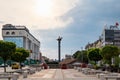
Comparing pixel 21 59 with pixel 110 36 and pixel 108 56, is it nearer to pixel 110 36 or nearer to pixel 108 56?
pixel 108 56

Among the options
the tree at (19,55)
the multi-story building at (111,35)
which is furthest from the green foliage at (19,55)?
the multi-story building at (111,35)

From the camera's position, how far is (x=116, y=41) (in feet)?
614

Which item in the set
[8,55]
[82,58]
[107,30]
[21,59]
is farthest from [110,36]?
[8,55]

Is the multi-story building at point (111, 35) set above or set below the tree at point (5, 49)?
above

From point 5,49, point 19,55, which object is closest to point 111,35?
point 19,55

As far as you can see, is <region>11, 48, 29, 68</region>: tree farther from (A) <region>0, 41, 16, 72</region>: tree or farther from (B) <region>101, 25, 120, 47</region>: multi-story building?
(B) <region>101, 25, 120, 47</region>: multi-story building

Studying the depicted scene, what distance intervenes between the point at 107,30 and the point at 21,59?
105 m

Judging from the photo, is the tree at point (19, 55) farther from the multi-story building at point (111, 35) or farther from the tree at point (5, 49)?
the multi-story building at point (111, 35)

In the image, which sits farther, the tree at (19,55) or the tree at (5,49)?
the tree at (19,55)

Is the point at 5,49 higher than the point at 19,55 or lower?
higher

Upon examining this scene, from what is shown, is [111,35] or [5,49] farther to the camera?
A: [111,35]

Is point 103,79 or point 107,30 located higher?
point 107,30

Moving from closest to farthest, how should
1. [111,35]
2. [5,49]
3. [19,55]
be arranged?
[5,49] < [19,55] < [111,35]

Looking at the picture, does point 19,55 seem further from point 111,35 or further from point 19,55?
point 111,35
